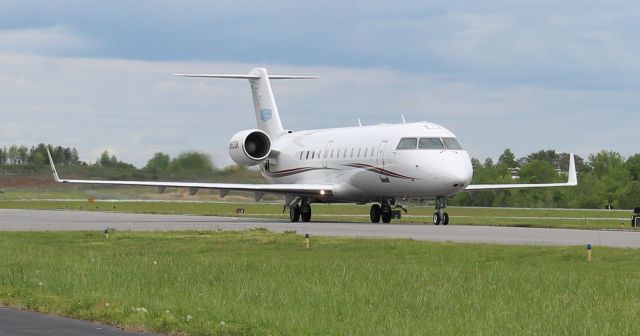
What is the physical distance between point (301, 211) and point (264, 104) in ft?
33.9

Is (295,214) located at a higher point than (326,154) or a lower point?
lower

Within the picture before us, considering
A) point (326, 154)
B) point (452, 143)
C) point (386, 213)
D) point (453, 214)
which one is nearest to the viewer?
point (452, 143)

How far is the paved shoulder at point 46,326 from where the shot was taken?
13.6m

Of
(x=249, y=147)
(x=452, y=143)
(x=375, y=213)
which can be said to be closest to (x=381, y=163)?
(x=452, y=143)

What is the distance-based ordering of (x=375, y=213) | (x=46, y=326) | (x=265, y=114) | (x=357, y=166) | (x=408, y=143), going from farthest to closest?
(x=265, y=114)
(x=375, y=213)
(x=357, y=166)
(x=408, y=143)
(x=46, y=326)

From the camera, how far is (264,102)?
59.3m

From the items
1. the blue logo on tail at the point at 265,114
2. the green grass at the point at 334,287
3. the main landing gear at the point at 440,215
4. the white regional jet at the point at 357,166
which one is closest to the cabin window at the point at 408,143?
the white regional jet at the point at 357,166

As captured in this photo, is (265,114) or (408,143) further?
(265,114)

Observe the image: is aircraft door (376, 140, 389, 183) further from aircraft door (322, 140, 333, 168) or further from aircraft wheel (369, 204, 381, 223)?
aircraft door (322, 140, 333, 168)

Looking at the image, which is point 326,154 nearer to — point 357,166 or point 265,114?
point 357,166

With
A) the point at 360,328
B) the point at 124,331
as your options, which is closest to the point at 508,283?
the point at 360,328

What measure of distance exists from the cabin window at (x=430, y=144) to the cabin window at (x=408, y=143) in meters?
0.21

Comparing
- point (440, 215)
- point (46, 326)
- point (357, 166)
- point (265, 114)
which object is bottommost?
point (46, 326)

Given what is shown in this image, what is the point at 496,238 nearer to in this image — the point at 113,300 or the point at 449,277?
the point at 449,277
